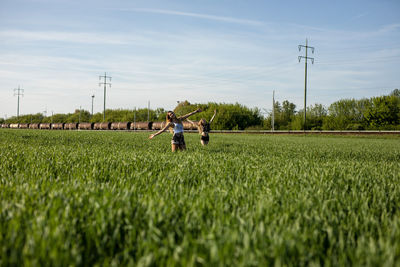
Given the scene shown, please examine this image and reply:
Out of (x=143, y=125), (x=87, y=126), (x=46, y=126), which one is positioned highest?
(x=143, y=125)

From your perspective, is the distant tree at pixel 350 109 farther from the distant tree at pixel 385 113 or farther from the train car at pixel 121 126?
the train car at pixel 121 126

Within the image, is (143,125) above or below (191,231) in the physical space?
above

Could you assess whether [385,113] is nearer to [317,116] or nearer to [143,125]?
[317,116]

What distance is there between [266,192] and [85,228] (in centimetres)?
201

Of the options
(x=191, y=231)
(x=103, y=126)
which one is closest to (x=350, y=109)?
(x=103, y=126)

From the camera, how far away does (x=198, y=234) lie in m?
1.96

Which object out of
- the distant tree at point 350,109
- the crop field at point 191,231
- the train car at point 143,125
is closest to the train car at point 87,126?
the train car at point 143,125

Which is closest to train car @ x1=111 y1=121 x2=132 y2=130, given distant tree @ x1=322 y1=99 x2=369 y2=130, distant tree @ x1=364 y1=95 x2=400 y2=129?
distant tree @ x1=322 y1=99 x2=369 y2=130

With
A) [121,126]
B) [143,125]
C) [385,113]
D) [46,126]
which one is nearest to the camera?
[143,125]

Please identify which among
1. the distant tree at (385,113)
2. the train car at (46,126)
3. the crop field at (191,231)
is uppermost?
the distant tree at (385,113)

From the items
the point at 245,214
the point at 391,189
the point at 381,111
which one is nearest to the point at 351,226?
the point at 245,214

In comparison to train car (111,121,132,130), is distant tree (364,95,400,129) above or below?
above

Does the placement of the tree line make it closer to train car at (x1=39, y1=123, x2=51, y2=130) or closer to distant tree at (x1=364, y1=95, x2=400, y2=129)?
distant tree at (x1=364, y1=95, x2=400, y2=129)

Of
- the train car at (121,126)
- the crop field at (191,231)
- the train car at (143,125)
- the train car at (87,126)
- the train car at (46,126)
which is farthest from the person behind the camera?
the train car at (46,126)
